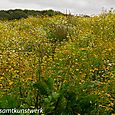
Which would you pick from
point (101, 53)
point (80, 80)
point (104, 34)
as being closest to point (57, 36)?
point (104, 34)

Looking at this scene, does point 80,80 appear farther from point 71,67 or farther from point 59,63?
point 59,63

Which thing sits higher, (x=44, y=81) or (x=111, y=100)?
(x=44, y=81)

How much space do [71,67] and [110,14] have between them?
5.90 meters

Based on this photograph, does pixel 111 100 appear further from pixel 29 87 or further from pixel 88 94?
pixel 29 87

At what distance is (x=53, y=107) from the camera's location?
4008mm

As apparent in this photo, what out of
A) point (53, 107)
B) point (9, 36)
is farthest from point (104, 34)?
point (53, 107)

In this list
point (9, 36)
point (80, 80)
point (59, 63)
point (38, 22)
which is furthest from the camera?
point (38, 22)

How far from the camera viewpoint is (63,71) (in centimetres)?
605

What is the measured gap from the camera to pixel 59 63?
6.77 m

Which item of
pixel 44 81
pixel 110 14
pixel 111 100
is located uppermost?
pixel 110 14

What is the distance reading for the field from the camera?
4336 mm

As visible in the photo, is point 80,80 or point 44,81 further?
point 80,80

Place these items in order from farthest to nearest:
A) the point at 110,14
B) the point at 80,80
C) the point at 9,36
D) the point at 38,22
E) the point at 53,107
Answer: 1. the point at 38,22
2. the point at 110,14
3. the point at 9,36
4. the point at 80,80
5. the point at 53,107

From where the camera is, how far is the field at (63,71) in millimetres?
4336
